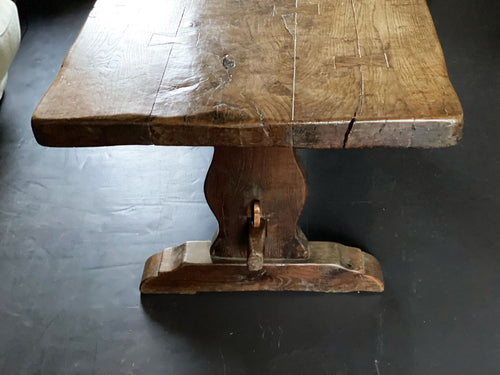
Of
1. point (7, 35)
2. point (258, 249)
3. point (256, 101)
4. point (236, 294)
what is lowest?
point (236, 294)

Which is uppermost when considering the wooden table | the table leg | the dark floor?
the wooden table

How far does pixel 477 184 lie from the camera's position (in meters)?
1.80

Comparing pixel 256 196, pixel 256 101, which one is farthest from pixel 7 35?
pixel 256 101

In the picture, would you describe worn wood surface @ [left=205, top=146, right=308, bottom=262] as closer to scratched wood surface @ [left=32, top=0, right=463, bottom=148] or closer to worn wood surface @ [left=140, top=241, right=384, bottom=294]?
worn wood surface @ [left=140, top=241, right=384, bottom=294]

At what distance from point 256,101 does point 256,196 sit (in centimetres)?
36

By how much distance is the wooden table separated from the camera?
92 cm

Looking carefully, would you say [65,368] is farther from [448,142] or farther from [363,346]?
[448,142]

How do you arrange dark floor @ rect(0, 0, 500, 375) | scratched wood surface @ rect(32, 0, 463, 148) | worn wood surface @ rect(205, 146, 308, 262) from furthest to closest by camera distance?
dark floor @ rect(0, 0, 500, 375) → worn wood surface @ rect(205, 146, 308, 262) → scratched wood surface @ rect(32, 0, 463, 148)

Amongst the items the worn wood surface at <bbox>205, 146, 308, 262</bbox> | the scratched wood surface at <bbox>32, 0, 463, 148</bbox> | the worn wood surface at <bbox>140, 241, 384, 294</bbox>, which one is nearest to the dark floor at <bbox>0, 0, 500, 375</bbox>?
the worn wood surface at <bbox>140, 241, 384, 294</bbox>

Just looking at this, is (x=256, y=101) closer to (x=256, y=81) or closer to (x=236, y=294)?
(x=256, y=81)

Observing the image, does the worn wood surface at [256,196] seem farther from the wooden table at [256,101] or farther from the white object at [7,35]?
the white object at [7,35]

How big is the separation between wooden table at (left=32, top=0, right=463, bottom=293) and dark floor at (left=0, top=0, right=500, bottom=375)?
0.10 m

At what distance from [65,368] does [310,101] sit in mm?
969

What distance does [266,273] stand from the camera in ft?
4.69
